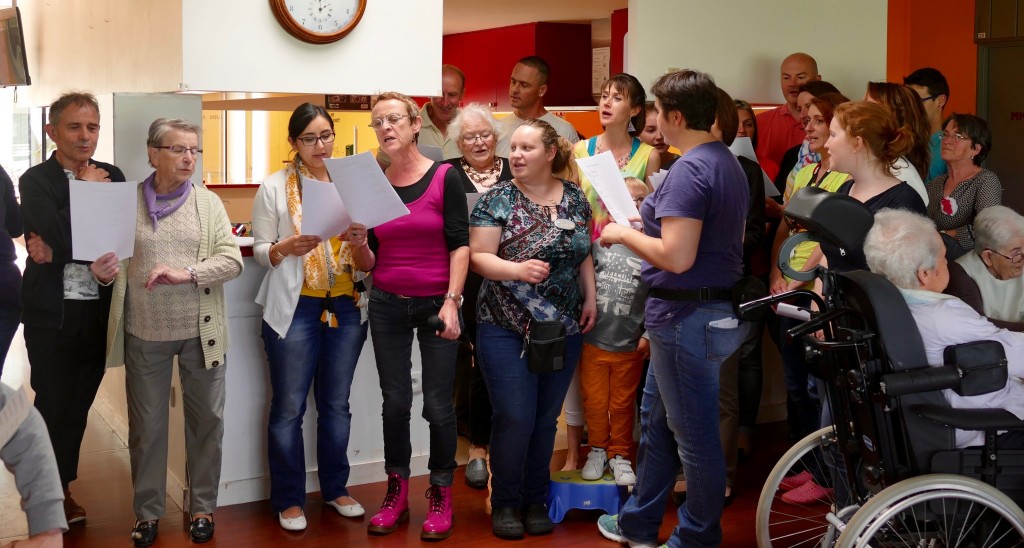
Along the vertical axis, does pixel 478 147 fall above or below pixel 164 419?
above

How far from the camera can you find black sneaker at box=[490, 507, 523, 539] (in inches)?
153

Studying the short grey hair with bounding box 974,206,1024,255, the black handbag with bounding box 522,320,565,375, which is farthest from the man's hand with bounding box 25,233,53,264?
the short grey hair with bounding box 974,206,1024,255

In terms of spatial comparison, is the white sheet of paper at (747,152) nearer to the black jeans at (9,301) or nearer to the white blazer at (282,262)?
the white blazer at (282,262)

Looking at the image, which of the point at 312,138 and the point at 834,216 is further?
the point at 312,138

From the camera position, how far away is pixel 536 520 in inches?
156

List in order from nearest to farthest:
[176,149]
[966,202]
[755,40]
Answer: [176,149]
[966,202]
[755,40]

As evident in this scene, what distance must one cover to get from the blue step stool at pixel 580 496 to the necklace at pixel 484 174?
4.06 feet

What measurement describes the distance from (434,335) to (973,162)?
3.02 m

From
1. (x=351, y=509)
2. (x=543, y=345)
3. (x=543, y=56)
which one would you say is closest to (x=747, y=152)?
(x=543, y=345)

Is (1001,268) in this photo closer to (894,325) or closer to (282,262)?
(894,325)

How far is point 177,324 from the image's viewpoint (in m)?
3.76

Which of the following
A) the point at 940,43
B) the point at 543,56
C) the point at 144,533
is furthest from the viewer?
the point at 543,56

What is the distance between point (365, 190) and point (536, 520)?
1384mm

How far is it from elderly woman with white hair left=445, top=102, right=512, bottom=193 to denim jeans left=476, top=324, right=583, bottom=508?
0.88 meters
